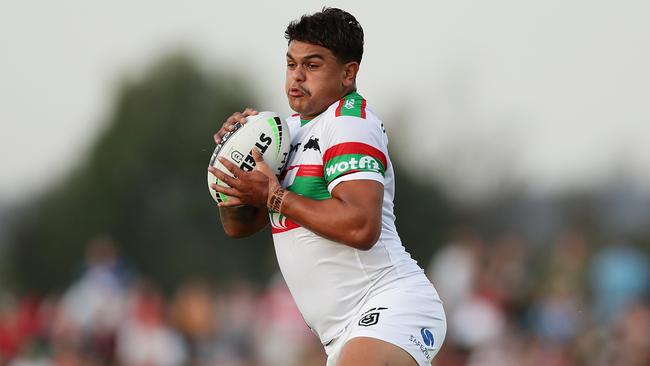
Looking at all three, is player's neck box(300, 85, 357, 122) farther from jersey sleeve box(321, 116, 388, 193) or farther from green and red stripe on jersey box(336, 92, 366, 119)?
jersey sleeve box(321, 116, 388, 193)

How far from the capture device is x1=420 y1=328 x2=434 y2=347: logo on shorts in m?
6.68

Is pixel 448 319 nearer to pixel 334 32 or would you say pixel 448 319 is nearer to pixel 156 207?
pixel 334 32

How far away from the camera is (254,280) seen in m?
43.1

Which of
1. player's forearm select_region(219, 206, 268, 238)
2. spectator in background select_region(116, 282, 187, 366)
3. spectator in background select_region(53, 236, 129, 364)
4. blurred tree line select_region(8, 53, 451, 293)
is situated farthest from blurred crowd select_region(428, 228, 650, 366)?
blurred tree line select_region(8, 53, 451, 293)

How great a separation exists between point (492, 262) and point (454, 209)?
3170 cm

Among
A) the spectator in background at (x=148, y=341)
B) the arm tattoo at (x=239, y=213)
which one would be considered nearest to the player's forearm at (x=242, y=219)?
the arm tattoo at (x=239, y=213)

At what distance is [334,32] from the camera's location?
22.6ft

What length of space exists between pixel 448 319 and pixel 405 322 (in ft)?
25.9

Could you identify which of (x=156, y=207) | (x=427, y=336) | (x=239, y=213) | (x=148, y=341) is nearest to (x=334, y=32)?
(x=239, y=213)

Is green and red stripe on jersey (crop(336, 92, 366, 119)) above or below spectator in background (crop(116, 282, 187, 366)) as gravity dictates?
above

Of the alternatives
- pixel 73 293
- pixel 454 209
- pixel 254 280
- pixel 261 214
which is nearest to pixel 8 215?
pixel 254 280

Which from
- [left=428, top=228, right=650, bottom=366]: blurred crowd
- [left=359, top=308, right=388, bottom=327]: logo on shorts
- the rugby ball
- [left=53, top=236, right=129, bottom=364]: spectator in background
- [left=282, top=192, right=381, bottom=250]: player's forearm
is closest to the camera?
[left=282, top=192, right=381, bottom=250]: player's forearm

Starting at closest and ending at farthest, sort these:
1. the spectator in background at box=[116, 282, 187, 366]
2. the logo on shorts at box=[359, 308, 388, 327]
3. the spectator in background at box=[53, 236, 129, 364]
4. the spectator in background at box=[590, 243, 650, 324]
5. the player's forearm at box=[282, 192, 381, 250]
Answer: the player's forearm at box=[282, 192, 381, 250], the logo on shorts at box=[359, 308, 388, 327], the spectator in background at box=[590, 243, 650, 324], the spectator in background at box=[116, 282, 187, 366], the spectator in background at box=[53, 236, 129, 364]

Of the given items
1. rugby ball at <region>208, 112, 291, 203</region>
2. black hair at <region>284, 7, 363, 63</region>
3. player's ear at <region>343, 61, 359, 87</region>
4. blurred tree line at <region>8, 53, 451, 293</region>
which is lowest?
blurred tree line at <region>8, 53, 451, 293</region>
